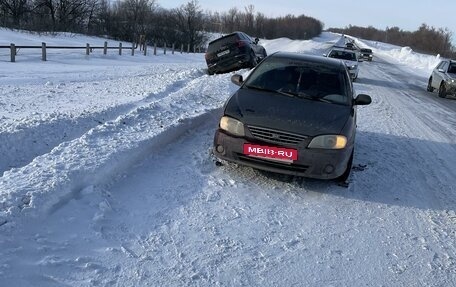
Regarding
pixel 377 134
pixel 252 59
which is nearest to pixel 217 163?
pixel 377 134

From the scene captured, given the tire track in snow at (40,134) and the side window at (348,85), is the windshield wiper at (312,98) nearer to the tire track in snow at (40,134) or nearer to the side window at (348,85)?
the side window at (348,85)

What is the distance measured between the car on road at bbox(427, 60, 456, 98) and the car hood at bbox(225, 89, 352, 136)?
14503 mm

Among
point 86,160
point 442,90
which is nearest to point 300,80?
point 86,160


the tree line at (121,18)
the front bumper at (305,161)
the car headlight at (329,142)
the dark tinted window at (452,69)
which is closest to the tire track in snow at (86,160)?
the front bumper at (305,161)

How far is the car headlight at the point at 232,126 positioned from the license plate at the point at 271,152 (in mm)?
198

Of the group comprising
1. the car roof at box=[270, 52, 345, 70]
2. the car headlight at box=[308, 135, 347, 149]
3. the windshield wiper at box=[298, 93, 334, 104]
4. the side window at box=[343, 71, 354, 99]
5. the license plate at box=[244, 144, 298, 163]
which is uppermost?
the car roof at box=[270, 52, 345, 70]

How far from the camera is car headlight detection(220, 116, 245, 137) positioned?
18.2ft

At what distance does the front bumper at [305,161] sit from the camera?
5328 mm

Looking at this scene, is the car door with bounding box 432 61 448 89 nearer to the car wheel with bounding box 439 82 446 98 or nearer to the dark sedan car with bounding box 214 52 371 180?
the car wheel with bounding box 439 82 446 98

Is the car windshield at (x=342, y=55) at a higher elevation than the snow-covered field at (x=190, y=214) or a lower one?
higher

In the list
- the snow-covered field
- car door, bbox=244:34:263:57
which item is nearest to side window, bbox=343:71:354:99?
the snow-covered field

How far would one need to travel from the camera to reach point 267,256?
3898 millimetres

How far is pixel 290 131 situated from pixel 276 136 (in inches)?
6.6

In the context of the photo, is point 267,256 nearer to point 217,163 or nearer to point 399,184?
point 217,163
